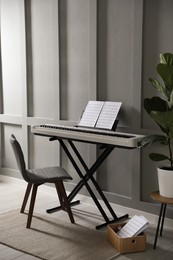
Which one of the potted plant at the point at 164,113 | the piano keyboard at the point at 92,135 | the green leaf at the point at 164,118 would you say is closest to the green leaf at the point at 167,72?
the potted plant at the point at 164,113

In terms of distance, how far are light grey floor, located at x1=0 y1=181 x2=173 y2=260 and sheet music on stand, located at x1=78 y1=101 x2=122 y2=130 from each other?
0.92m

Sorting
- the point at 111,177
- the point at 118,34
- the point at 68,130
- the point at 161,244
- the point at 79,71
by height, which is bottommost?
the point at 161,244

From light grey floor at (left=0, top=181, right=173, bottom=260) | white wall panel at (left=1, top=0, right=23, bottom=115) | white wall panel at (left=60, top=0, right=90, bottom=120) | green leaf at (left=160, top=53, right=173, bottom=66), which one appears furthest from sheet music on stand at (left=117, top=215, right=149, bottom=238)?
white wall panel at (left=1, top=0, right=23, bottom=115)

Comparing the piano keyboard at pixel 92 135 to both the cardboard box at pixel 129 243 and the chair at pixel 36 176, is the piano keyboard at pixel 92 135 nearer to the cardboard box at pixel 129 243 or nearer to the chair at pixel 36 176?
the chair at pixel 36 176

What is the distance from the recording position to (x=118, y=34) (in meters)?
3.92

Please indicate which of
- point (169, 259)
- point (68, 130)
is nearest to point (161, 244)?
point (169, 259)

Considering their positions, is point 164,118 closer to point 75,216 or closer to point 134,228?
point 134,228

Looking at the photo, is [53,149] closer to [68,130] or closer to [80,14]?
[68,130]

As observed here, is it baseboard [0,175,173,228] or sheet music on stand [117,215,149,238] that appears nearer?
sheet music on stand [117,215,149,238]

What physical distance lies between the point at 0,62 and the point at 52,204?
2006 mm

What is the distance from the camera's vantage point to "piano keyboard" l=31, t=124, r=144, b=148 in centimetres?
335

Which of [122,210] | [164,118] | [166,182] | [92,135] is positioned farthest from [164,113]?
[122,210]

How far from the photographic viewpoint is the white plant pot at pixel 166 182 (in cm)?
322

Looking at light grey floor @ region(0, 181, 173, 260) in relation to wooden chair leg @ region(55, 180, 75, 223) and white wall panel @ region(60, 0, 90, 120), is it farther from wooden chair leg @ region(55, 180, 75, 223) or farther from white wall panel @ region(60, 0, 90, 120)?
white wall panel @ region(60, 0, 90, 120)
